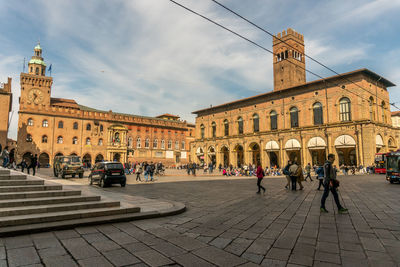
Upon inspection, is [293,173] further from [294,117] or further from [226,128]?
[226,128]

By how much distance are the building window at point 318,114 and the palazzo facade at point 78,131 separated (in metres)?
36.7

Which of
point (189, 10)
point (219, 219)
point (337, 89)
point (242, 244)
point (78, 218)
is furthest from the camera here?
point (337, 89)

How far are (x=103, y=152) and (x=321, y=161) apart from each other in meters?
41.0

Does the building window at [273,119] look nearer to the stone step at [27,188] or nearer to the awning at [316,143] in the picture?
the awning at [316,143]

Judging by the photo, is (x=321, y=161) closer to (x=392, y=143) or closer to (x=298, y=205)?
(x=392, y=143)

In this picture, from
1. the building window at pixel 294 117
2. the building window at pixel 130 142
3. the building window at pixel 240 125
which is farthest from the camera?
the building window at pixel 130 142

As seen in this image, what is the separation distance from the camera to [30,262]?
10.6ft

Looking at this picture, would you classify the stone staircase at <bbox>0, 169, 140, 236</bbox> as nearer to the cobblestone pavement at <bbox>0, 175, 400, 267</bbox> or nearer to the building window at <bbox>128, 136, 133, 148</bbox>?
the cobblestone pavement at <bbox>0, 175, 400, 267</bbox>

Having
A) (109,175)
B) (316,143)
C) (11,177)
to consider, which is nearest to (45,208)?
(11,177)

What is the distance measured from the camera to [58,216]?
5152mm

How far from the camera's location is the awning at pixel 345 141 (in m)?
29.8

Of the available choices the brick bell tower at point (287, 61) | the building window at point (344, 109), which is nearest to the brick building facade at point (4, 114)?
the brick bell tower at point (287, 61)

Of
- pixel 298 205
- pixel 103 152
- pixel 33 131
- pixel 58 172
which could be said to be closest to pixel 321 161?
pixel 298 205

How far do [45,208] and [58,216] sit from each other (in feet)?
1.79
